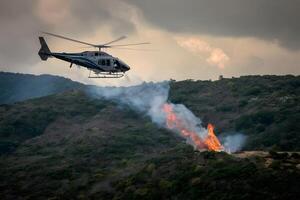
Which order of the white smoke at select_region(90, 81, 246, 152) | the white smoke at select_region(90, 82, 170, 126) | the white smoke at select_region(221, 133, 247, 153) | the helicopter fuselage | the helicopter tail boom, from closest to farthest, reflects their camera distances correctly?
the helicopter fuselage → the helicopter tail boom → the white smoke at select_region(221, 133, 247, 153) → the white smoke at select_region(90, 81, 246, 152) → the white smoke at select_region(90, 82, 170, 126)

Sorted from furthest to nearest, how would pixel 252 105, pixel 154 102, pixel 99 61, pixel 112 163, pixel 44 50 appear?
1. pixel 154 102
2. pixel 252 105
3. pixel 44 50
4. pixel 112 163
5. pixel 99 61

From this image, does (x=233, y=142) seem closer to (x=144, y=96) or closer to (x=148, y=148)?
(x=148, y=148)

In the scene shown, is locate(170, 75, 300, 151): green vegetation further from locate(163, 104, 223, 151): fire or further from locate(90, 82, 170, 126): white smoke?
locate(163, 104, 223, 151): fire

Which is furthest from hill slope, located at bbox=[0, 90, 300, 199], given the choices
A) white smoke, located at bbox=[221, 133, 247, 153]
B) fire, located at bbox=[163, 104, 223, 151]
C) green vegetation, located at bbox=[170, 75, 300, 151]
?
green vegetation, located at bbox=[170, 75, 300, 151]

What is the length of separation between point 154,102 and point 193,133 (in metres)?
20.5

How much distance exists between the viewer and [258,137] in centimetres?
8081

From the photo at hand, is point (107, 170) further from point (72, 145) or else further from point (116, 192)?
point (72, 145)

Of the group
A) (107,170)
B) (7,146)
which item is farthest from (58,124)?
(107,170)

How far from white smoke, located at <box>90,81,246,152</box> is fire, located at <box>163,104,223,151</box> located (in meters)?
0.44

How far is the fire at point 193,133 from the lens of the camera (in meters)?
79.3

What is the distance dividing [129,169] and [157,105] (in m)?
38.1

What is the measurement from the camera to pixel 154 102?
105250mm

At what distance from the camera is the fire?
3123 inches

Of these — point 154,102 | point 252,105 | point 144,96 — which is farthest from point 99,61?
point 144,96
